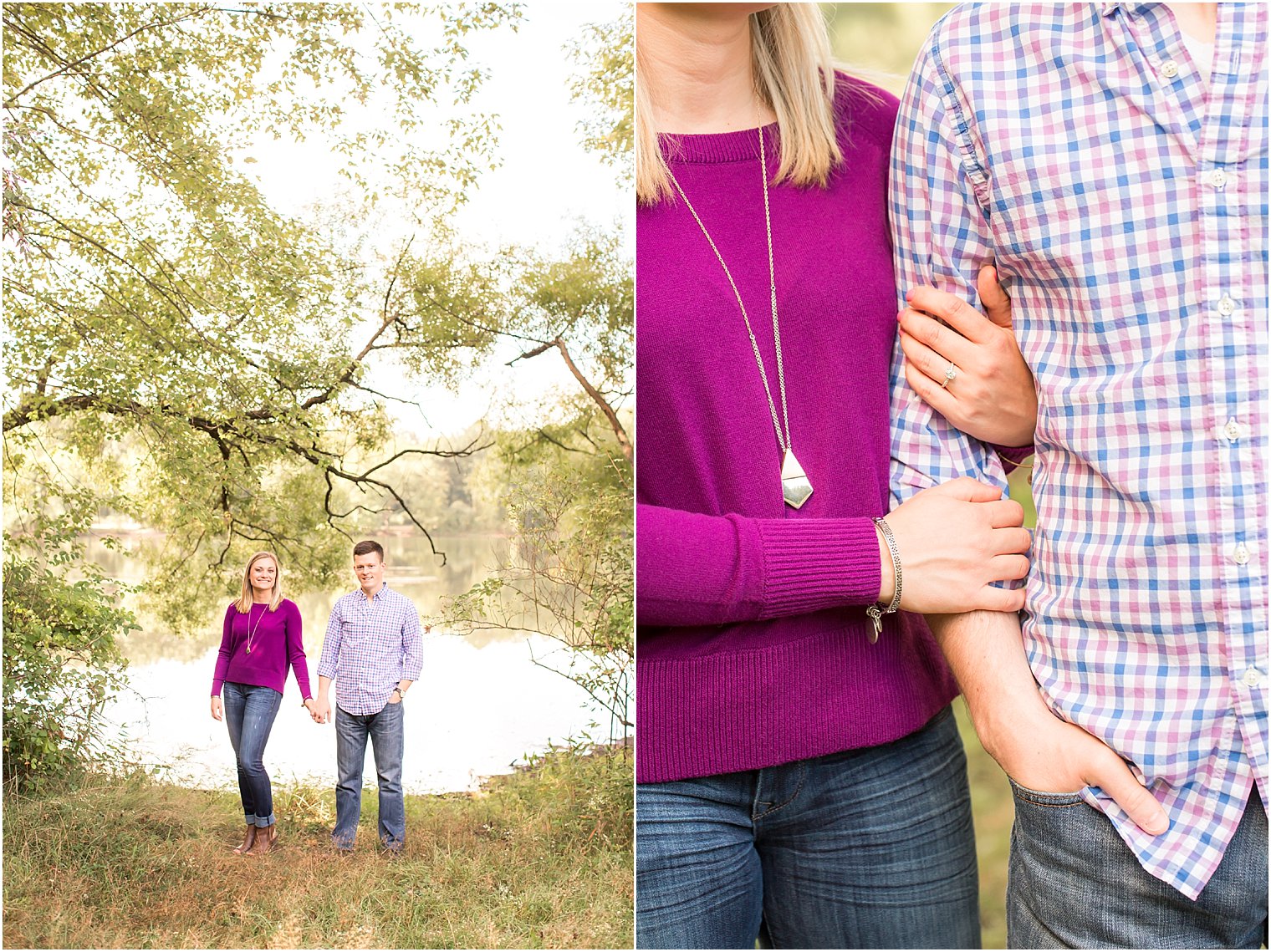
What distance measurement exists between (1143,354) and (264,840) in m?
1.20

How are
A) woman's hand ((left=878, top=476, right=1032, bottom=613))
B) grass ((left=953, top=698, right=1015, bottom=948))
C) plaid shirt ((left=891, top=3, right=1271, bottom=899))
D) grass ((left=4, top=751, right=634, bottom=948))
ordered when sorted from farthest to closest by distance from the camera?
grass ((left=953, top=698, right=1015, bottom=948))
grass ((left=4, top=751, right=634, bottom=948))
woman's hand ((left=878, top=476, right=1032, bottom=613))
plaid shirt ((left=891, top=3, right=1271, bottom=899))

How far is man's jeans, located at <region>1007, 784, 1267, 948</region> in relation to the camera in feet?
3.36

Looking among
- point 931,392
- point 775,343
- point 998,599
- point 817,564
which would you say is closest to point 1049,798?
point 998,599

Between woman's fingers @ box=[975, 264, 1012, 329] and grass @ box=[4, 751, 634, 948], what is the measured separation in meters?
0.74

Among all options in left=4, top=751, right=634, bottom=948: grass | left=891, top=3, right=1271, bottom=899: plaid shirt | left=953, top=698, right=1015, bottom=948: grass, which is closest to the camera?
left=891, top=3, right=1271, bottom=899: plaid shirt

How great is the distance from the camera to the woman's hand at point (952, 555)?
3.61ft

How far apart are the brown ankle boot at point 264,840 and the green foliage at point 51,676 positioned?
0.73ft

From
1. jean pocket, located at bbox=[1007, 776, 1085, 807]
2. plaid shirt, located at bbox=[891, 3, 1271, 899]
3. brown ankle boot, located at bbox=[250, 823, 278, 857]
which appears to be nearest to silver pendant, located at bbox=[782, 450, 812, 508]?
plaid shirt, located at bbox=[891, 3, 1271, 899]

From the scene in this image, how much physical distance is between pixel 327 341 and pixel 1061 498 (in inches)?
36.5

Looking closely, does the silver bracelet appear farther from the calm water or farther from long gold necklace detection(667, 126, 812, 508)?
the calm water

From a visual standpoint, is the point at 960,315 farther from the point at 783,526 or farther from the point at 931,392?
the point at 783,526

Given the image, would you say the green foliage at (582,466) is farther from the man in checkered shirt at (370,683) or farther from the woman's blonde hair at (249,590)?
the woman's blonde hair at (249,590)

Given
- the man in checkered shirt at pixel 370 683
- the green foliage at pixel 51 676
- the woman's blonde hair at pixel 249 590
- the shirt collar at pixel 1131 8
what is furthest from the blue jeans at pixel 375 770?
the shirt collar at pixel 1131 8

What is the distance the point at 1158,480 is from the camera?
1.01m
